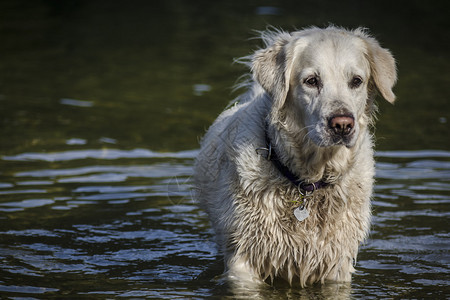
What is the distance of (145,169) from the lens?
9336mm

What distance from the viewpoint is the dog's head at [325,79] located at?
5301mm

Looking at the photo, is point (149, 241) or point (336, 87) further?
point (149, 241)

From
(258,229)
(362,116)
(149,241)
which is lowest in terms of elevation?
(149,241)

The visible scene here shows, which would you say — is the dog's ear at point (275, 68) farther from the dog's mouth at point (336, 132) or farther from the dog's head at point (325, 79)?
the dog's mouth at point (336, 132)

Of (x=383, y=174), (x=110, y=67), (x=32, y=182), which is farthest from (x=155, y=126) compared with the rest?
(x=110, y=67)

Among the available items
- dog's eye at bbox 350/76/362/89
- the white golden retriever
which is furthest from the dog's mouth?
dog's eye at bbox 350/76/362/89

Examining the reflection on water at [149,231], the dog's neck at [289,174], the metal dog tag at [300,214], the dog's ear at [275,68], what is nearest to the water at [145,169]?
the reflection on water at [149,231]

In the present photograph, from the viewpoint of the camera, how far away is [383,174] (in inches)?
359

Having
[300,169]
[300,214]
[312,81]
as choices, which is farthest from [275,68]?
[300,214]

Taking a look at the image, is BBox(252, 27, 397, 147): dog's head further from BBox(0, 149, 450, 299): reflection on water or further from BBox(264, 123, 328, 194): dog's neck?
BBox(0, 149, 450, 299): reflection on water

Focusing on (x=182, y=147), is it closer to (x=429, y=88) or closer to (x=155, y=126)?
(x=155, y=126)

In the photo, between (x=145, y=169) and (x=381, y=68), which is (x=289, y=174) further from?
(x=145, y=169)

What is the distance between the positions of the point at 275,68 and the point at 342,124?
0.78 metres

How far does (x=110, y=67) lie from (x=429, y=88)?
20.5 ft
